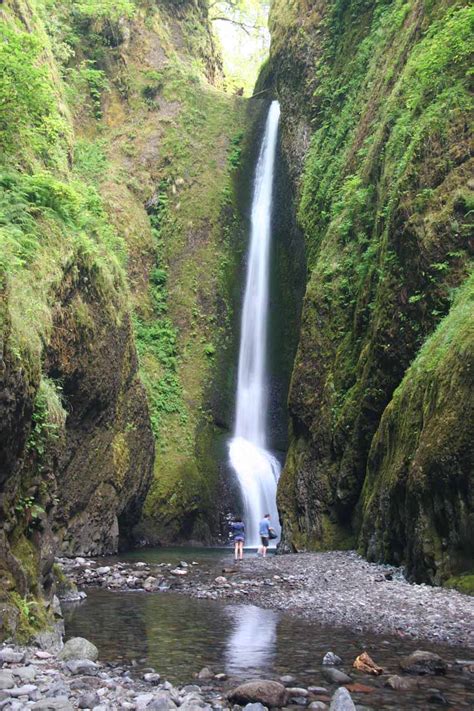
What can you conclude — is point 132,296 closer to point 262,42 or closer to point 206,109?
point 206,109

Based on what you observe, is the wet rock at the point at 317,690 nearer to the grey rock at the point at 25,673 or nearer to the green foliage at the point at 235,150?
the grey rock at the point at 25,673

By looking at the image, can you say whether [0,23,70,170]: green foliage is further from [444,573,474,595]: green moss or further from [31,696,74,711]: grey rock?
[444,573,474,595]: green moss

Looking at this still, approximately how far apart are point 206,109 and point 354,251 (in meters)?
24.5

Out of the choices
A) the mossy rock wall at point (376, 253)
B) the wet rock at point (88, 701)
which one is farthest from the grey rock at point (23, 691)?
the mossy rock wall at point (376, 253)

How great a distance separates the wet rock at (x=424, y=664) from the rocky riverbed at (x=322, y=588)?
1.13 metres

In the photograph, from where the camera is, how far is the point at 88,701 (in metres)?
6.07

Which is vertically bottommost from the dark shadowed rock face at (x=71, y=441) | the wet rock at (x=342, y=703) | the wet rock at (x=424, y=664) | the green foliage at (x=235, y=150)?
the wet rock at (x=342, y=703)

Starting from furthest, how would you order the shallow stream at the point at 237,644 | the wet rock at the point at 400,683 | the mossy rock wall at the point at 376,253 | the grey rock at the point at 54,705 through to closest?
1. the mossy rock wall at the point at 376,253
2. the shallow stream at the point at 237,644
3. the wet rock at the point at 400,683
4. the grey rock at the point at 54,705

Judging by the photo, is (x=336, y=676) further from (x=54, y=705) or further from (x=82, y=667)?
(x=54, y=705)

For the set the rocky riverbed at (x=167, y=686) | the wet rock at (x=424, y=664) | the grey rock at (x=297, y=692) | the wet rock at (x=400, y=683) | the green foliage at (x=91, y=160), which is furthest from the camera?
the green foliage at (x=91, y=160)

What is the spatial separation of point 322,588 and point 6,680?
26.3ft

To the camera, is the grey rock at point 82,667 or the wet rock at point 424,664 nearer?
the grey rock at point 82,667

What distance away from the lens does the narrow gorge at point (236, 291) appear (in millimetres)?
12180

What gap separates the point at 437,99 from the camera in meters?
17.1
